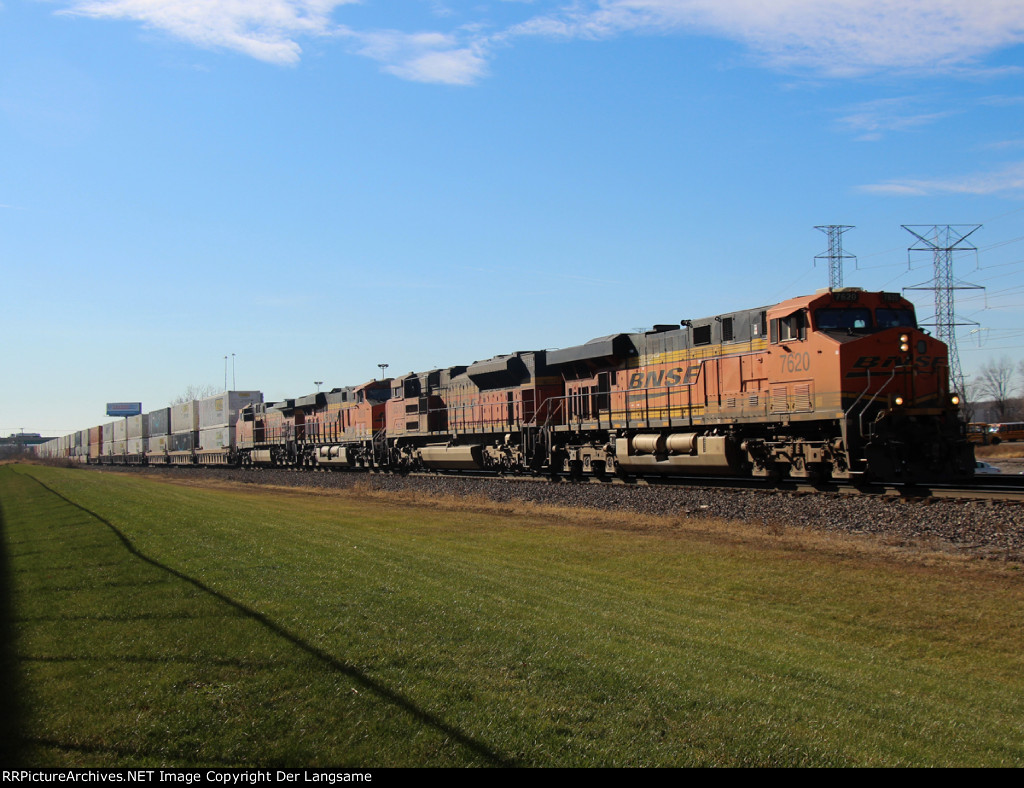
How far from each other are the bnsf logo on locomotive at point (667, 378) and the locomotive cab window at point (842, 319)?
3720 millimetres

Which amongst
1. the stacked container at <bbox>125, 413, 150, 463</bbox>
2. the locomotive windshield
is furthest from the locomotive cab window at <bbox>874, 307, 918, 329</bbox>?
the stacked container at <bbox>125, 413, 150, 463</bbox>

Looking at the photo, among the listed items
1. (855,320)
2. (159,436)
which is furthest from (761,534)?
(159,436)

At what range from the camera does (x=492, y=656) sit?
530 cm

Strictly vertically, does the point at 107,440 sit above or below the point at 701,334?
below

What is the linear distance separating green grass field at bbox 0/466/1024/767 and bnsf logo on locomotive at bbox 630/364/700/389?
9225mm

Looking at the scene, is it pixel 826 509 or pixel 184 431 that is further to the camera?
pixel 184 431

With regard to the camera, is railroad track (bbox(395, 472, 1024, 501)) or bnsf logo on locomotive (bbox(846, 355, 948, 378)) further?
bnsf logo on locomotive (bbox(846, 355, 948, 378))

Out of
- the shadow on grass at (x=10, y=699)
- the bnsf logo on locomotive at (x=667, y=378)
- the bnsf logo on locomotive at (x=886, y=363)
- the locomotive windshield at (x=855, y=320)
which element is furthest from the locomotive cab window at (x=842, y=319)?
the shadow on grass at (x=10, y=699)

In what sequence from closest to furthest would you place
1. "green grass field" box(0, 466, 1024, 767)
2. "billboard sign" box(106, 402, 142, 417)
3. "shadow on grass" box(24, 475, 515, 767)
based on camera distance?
"shadow on grass" box(24, 475, 515, 767) → "green grass field" box(0, 466, 1024, 767) → "billboard sign" box(106, 402, 142, 417)

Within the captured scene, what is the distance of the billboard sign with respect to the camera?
158 metres

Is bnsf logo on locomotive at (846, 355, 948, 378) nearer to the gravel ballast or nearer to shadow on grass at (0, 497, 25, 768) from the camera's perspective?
the gravel ballast

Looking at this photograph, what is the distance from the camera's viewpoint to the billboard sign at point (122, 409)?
15761cm

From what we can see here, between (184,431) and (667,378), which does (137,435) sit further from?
(667,378)

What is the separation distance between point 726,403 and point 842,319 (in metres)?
3.24
